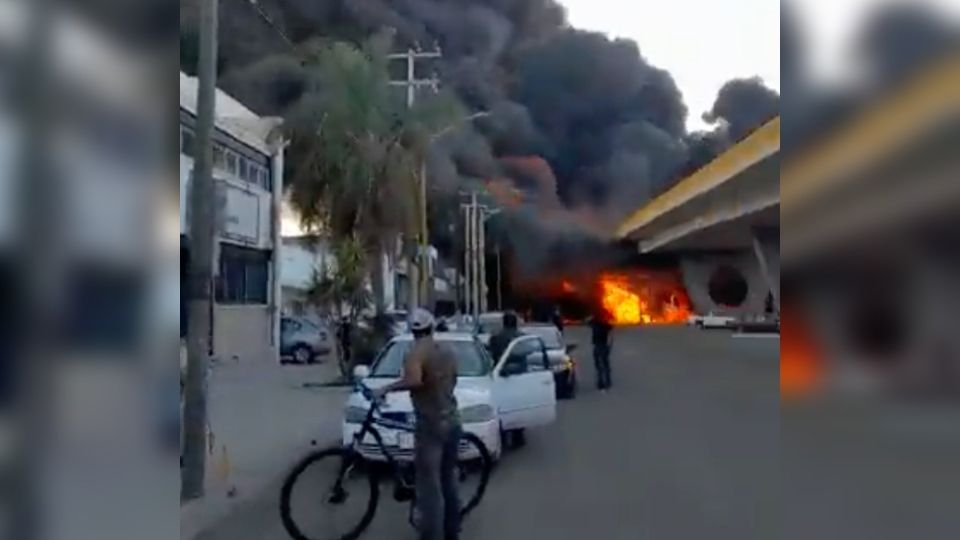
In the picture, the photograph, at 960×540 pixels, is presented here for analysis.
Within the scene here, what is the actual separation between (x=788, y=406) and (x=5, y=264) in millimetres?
1180

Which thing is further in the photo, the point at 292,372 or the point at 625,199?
the point at 625,199

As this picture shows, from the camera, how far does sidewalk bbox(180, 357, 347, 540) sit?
964 cm

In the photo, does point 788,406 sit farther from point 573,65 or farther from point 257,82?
point 573,65

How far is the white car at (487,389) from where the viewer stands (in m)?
10.6

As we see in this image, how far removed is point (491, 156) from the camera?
67.7 m

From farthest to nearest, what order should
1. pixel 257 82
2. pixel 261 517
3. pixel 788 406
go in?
pixel 257 82 < pixel 261 517 < pixel 788 406

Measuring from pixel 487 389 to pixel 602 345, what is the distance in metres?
11.2

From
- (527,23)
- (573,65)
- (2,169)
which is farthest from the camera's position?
(527,23)

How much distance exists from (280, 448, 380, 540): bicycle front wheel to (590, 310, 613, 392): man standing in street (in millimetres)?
14640

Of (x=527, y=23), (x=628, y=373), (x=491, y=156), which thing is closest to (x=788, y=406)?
(x=628, y=373)

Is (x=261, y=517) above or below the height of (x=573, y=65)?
below

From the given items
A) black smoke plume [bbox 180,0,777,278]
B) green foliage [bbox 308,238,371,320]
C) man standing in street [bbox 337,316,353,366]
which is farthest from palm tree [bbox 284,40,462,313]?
black smoke plume [bbox 180,0,777,278]

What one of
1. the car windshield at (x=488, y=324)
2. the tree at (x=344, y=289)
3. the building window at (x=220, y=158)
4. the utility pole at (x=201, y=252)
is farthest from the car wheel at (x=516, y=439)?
the building window at (x=220, y=158)

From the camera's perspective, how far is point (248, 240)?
30625 mm
